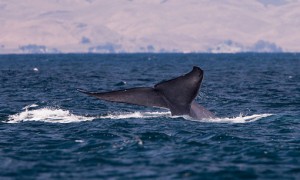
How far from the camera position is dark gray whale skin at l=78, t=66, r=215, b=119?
20.3 m

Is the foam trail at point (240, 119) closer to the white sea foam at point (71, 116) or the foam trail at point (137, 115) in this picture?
the white sea foam at point (71, 116)

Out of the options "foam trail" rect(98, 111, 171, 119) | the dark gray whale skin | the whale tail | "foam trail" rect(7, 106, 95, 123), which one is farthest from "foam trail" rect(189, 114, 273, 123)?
"foam trail" rect(7, 106, 95, 123)

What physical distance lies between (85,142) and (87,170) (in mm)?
3680

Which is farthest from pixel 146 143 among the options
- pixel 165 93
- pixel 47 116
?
pixel 47 116

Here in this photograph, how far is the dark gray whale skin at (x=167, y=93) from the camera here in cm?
2034

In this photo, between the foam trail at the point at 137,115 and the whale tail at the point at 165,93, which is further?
the foam trail at the point at 137,115

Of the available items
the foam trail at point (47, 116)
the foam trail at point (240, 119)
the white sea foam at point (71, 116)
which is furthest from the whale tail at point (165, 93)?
the foam trail at point (47, 116)

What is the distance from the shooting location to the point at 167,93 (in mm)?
21141

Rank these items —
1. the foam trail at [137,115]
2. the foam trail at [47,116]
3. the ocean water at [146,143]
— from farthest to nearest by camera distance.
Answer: the foam trail at [137,115], the foam trail at [47,116], the ocean water at [146,143]

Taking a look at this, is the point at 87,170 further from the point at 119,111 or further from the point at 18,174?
the point at 119,111

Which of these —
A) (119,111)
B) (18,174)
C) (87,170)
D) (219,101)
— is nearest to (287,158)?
(87,170)

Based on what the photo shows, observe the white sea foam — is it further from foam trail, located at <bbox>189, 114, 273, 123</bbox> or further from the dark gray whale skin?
the dark gray whale skin

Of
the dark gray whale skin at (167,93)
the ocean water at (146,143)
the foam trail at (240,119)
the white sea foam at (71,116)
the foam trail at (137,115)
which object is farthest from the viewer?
the foam trail at (137,115)

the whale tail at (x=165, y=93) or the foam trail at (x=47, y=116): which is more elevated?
the whale tail at (x=165, y=93)
